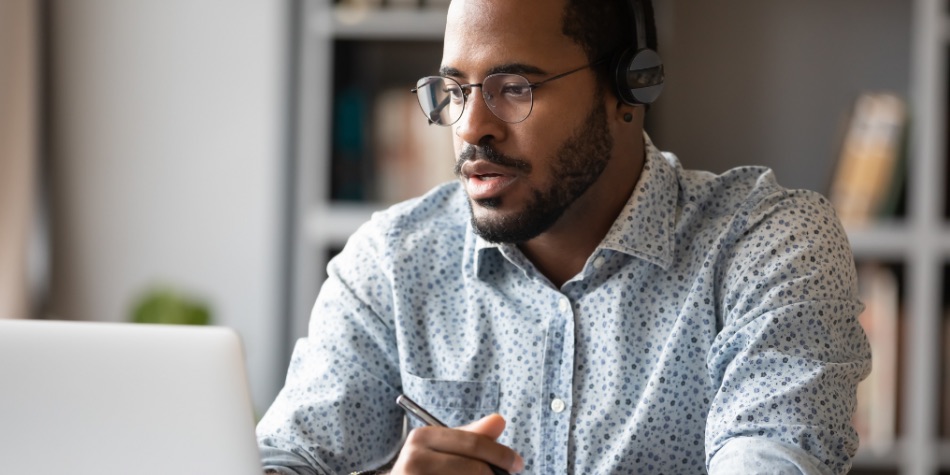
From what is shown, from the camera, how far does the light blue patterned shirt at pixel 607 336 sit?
1.19 metres

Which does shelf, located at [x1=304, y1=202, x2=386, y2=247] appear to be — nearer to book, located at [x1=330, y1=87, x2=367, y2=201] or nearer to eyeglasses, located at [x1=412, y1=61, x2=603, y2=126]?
book, located at [x1=330, y1=87, x2=367, y2=201]

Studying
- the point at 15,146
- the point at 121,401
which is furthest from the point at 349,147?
the point at 121,401

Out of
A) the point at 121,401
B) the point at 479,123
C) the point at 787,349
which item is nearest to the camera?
the point at 121,401

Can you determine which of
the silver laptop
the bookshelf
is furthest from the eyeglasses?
the bookshelf

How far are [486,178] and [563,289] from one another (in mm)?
167

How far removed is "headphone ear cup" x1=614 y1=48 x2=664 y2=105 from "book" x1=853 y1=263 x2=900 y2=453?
1.27 metres

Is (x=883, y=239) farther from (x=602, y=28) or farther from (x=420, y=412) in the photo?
(x=420, y=412)

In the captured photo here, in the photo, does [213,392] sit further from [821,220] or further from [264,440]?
[821,220]

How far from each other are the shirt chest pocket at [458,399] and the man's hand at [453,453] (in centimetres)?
34

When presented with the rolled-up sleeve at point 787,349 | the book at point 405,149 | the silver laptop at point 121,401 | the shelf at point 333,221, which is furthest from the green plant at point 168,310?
the silver laptop at point 121,401

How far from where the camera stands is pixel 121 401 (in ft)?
2.52

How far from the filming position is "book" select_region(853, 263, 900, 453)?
2432 mm

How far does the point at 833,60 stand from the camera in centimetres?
266

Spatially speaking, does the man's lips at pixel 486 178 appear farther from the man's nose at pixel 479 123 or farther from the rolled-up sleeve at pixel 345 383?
the rolled-up sleeve at pixel 345 383
